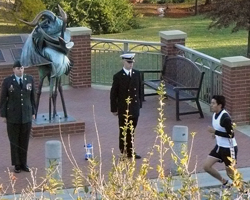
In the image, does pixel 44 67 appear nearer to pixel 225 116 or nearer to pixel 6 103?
pixel 6 103

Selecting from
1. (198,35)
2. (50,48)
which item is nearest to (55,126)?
(50,48)

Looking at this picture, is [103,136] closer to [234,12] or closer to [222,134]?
[222,134]

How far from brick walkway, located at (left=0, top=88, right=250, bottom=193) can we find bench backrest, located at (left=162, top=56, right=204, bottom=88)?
480 millimetres

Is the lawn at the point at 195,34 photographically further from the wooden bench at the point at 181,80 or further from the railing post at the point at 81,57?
the wooden bench at the point at 181,80

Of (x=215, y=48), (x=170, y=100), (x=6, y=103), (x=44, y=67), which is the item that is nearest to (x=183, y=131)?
(x=6, y=103)

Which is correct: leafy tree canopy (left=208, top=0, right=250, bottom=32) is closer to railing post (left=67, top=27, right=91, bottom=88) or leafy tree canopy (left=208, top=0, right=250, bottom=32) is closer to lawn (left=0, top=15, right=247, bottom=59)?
lawn (left=0, top=15, right=247, bottom=59)

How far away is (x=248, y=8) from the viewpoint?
74.8 ft

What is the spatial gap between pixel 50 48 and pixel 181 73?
3465 millimetres

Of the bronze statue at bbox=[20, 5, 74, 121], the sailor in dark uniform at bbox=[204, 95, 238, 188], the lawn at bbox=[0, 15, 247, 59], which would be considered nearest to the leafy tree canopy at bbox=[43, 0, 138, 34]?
the lawn at bbox=[0, 15, 247, 59]

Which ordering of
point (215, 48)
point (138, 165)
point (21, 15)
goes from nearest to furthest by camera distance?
point (138, 165)
point (215, 48)
point (21, 15)

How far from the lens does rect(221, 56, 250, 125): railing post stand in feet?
48.6

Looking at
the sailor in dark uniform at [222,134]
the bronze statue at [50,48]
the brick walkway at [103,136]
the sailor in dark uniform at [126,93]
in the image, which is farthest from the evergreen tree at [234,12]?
the sailor in dark uniform at [222,134]

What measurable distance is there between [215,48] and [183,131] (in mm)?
17430

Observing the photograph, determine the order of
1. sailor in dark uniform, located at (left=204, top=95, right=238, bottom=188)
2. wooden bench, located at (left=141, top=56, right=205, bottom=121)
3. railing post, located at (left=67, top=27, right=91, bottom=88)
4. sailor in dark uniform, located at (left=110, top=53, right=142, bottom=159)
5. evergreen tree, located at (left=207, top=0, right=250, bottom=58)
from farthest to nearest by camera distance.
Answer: evergreen tree, located at (left=207, top=0, right=250, bottom=58)
railing post, located at (left=67, top=27, right=91, bottom=88)
wooden bench, located at (left=141, top=56, right=205, bottom=121)
sailor in dark uniform, located at (left=110, top=53, right=142, bottom=159)
sailor in dark uniform, located at (left=204, top=95, right=238, bottom=188)
